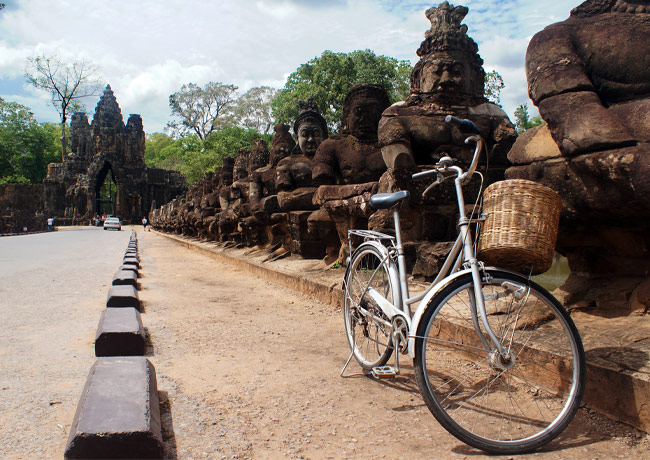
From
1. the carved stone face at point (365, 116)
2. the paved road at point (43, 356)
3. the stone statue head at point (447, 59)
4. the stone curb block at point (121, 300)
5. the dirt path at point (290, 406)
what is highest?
the stone statue head at point (447, 59)

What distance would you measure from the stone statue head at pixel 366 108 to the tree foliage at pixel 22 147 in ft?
212

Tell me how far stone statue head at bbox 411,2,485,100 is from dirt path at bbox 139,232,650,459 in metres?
2.46

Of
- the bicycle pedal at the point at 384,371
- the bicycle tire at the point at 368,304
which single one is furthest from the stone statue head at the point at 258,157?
the bicycle pedal at the point at 384,371

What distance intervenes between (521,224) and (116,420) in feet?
5.70

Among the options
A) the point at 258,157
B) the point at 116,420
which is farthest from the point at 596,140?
the point at 258,157

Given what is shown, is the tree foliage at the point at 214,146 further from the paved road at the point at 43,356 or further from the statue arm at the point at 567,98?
the statue arm at the point at 567,98

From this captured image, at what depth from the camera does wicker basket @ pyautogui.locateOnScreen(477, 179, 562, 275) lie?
2.17 meters

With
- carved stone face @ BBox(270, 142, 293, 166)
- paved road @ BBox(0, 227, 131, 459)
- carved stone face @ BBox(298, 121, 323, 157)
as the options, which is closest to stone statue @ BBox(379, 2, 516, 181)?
paved road @ BBox(0, 227, 131, 459)

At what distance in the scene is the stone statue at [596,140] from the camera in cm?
269

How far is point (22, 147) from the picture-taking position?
64875 mm

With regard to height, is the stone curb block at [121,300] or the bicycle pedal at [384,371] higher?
the stone curb block at [121,300]

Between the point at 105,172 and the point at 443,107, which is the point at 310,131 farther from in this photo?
the point at 105,172

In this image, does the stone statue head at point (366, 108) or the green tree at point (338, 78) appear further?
the green tree at point (338, 78)

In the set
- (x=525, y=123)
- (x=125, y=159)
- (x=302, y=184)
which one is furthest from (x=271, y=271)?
(x=125, y=159)
